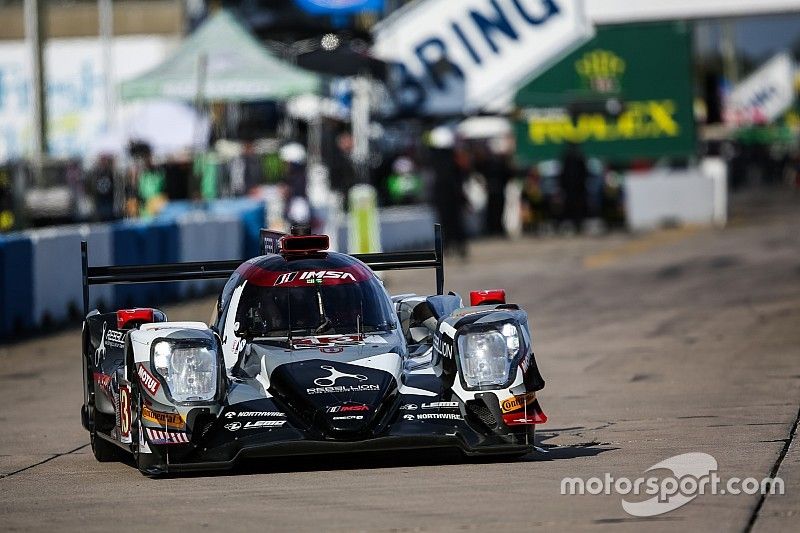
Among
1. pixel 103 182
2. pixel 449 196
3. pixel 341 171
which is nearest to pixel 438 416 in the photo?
pixel 341 171

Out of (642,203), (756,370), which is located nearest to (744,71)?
(642,203)

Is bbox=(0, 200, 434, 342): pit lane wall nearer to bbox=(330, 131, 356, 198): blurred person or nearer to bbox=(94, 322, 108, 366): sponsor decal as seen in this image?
bbox=(330, 131, 356, 198): blurred person

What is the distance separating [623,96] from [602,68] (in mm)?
996

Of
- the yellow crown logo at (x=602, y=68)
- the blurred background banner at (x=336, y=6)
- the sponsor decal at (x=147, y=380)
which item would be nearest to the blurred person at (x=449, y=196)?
the blurred background banner at (x=336, y=6)

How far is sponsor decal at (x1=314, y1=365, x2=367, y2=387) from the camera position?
9.01 metres

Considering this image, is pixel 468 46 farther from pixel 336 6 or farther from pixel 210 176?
pixel 210 176

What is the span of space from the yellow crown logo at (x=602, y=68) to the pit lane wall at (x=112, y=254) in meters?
17.6

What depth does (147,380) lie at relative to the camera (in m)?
9.07

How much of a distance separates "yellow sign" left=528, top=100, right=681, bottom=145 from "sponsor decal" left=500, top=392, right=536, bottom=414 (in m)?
34.0

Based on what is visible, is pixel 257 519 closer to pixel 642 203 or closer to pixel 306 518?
pixel 306 518

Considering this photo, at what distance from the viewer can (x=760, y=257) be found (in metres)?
28.2

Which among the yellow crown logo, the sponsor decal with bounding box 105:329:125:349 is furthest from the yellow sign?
the sponsor decal with bounding box 105:329:125:349

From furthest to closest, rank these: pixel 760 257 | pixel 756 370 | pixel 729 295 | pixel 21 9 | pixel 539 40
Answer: pixel 21 9 < pixel 539 40 < pixel 760 257 < pixel 729 295 < pixel 756 370

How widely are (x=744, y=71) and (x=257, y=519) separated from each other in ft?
518
